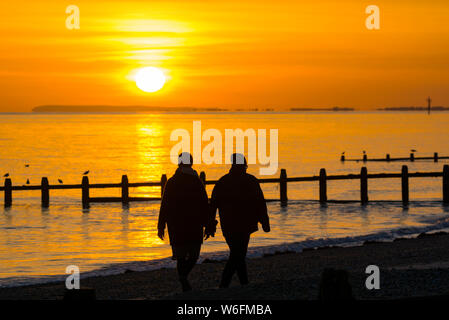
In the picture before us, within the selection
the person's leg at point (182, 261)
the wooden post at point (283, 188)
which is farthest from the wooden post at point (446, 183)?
the person's leg at point (182, 261)

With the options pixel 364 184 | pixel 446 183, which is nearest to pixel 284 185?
pixel 364 184

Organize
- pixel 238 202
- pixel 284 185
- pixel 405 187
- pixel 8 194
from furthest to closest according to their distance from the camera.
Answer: pixel 8 194 < pixel 405 187 < pixel 284 185 < pixel 238 202

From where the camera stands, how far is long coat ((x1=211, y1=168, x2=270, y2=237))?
33.2 feet

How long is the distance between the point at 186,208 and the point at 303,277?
2142 millimetres

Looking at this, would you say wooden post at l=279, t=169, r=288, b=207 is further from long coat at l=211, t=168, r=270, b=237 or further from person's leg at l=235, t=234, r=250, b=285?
long coat at l=211, t=168, r=270, b=237

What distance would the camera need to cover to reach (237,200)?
10.1 metres

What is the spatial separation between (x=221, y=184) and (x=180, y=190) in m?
0.57

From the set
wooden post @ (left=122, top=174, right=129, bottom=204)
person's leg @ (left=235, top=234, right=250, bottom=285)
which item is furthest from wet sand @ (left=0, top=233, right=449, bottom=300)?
wooden post @ (left=122, top=174, right=129, bottom=204)

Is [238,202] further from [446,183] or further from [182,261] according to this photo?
[446,183]

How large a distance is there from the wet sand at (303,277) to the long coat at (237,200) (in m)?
Answer: 0.83

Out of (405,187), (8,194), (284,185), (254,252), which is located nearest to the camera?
(254,252)

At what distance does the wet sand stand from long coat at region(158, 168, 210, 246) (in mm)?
774

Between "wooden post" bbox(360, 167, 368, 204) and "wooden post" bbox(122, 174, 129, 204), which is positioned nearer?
"wooden post" bbox(360, 167, 368, 204)
